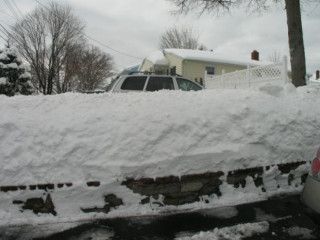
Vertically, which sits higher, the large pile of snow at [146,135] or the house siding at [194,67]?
the house siding at [194,67]

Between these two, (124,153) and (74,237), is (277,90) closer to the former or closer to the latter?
(124,153)

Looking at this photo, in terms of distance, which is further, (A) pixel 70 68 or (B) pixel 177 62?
(A) pixel 70 68

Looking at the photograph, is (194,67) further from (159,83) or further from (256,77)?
(159,83)

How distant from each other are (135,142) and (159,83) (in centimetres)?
410

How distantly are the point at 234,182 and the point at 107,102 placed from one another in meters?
2.52

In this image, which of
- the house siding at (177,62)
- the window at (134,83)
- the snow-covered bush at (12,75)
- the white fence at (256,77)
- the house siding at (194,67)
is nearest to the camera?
the window at (134,83)

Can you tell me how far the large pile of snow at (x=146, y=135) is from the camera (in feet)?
11.2

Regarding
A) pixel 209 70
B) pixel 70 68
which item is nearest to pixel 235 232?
pixel 209 70

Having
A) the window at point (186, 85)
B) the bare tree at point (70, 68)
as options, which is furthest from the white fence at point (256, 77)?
the bare tree at point (70, 68)

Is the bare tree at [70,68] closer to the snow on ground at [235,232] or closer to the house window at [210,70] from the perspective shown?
the house window at [210,70]

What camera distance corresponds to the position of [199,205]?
3564 millimetres

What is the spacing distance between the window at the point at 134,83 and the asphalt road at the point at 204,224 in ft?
14.4

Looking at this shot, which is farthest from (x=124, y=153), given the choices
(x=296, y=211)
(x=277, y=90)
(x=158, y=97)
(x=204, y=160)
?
(x=277, y=90)

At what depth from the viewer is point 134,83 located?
23.4 feet
